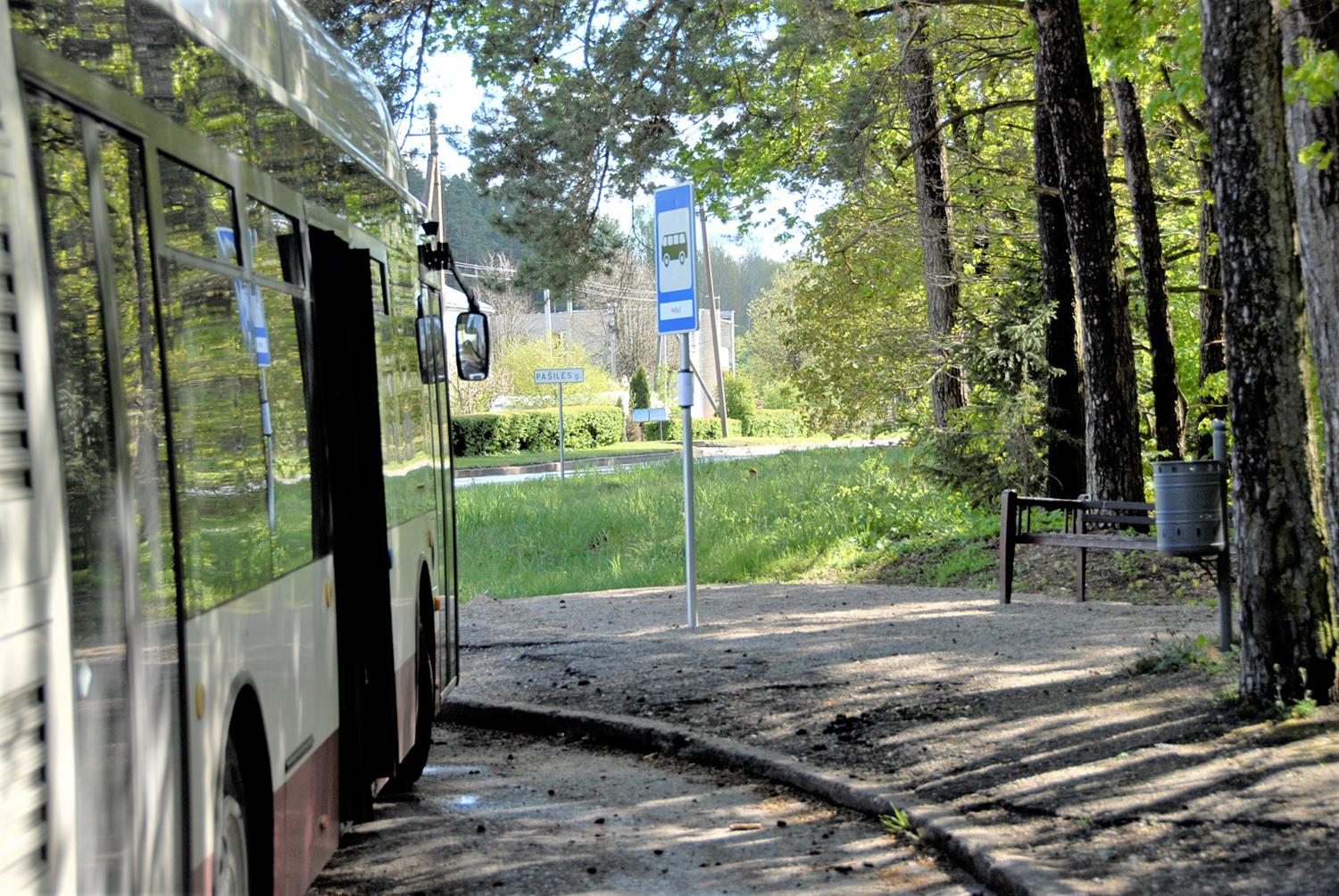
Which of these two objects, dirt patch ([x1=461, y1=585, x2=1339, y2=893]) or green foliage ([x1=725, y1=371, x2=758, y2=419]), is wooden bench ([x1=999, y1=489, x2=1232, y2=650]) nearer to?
dirt patch ([x1=461, y1=585, x2=1339, y2=893])

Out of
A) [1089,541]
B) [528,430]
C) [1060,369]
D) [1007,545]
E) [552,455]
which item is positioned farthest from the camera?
[528,430]

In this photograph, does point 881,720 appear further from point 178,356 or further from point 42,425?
point 42,425

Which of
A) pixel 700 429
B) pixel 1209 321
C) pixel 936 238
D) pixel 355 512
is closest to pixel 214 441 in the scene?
pixel 355 512

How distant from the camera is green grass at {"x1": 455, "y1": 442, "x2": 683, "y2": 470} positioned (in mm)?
48375

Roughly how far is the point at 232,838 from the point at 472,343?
15.6 ft

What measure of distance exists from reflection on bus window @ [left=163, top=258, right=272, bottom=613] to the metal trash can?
636 cm

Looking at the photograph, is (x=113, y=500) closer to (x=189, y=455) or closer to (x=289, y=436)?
(x=189, y=455)

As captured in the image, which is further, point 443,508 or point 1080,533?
point 1080,533

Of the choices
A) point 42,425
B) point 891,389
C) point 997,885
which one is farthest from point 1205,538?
point 891,389

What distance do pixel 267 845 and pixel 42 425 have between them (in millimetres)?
2010

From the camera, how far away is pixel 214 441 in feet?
13.0

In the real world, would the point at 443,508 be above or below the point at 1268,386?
below

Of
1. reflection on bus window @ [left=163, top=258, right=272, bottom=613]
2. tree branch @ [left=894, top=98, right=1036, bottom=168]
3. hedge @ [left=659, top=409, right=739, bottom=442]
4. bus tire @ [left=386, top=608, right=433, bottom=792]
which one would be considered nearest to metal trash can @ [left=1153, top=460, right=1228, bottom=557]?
bus tire @ [left=386, top=608, right=433, bottom=792]

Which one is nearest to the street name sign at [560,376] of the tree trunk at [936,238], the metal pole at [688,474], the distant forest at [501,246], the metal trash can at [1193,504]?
the distant forest at [501,246]
